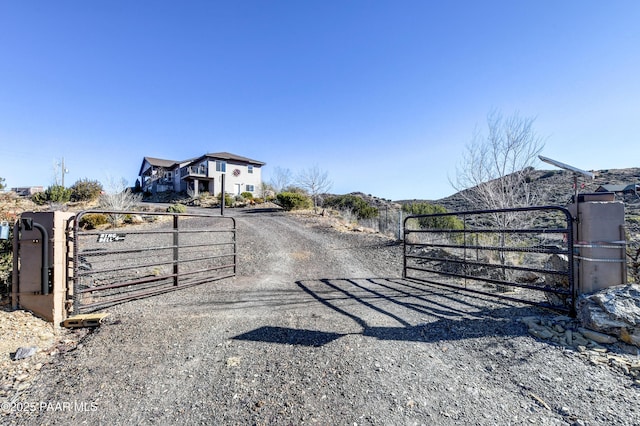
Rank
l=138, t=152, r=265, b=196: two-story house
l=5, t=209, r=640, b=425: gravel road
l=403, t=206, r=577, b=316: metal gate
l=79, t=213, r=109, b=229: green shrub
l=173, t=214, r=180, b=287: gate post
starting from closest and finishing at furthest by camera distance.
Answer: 1. l=5, t=209, r=640, b=425: gravel road
2. l=403, t=206, r=577, b=316: metal gate
3. l=173, t=214, r=180, b=287: gate post
4. l=79, t=213, r=109, b=229: green shrub
5. l=138, t=152, r=265, b=196: two-story house

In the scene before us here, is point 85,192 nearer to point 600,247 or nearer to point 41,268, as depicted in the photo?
point 41,268

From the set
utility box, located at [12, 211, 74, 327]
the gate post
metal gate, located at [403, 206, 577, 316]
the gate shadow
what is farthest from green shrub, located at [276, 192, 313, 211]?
utility box, located at [12, 211, 74, 327]

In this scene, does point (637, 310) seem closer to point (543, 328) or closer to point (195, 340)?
point (543, 328)

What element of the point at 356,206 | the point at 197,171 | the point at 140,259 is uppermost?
the point at 197,171

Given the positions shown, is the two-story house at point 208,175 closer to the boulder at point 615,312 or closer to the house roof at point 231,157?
the house roof at point 231,157

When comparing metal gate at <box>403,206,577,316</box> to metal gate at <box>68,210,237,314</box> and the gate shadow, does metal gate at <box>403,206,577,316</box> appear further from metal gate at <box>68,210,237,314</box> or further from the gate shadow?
metal gate at <box>68,210,237,314</box>

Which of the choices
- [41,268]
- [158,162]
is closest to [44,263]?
[41,268]

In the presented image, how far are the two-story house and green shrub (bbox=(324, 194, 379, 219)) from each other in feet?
56.1

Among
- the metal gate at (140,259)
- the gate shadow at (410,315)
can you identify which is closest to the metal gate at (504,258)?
the gate shadow at (410,315)

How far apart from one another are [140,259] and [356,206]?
1644cm

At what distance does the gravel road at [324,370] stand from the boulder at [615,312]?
0.59 metres

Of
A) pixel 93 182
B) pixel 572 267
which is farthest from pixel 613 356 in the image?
pixel 93 182

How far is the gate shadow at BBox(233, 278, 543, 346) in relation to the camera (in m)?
3.44

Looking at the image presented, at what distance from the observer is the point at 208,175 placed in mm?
37281
